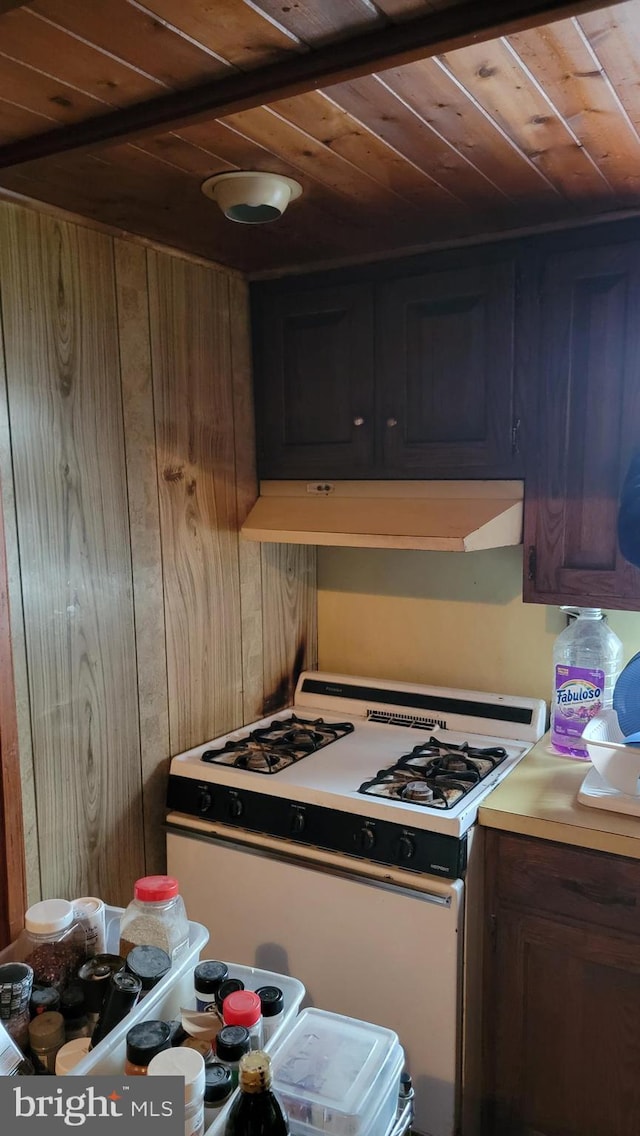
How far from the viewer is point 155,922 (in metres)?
1.15

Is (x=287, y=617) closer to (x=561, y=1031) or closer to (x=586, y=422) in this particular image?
(x=586, y=422)

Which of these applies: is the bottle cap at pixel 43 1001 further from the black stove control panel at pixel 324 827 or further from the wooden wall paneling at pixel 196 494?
the wooden wall paneling at pixel 196 494

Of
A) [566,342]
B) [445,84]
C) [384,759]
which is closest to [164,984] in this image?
[384,759]

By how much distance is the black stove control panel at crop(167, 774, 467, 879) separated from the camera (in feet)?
4.99

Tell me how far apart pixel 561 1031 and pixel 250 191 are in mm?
1750

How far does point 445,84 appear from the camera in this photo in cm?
106

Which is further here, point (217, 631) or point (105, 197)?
Answer: point (217, 631)

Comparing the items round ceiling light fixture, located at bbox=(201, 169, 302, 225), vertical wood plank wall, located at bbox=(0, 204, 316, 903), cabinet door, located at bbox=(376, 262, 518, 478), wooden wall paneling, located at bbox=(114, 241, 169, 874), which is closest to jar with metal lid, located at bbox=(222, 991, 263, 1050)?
vertical wood plank wall, located at bbox=(0, 204, 316, 903)

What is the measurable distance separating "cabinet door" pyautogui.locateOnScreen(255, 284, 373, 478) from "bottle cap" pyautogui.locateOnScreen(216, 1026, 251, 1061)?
1.30 meters

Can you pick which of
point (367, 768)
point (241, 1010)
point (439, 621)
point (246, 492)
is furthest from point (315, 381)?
point (241, 1010)

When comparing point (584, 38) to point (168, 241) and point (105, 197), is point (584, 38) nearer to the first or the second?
point (105, 197)

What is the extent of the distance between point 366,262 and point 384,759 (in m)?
1.23

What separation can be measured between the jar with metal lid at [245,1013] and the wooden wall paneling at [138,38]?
1.24 meters

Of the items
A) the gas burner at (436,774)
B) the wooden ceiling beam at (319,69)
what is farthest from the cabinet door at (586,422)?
the wooden ceiling beam at (319,69)
